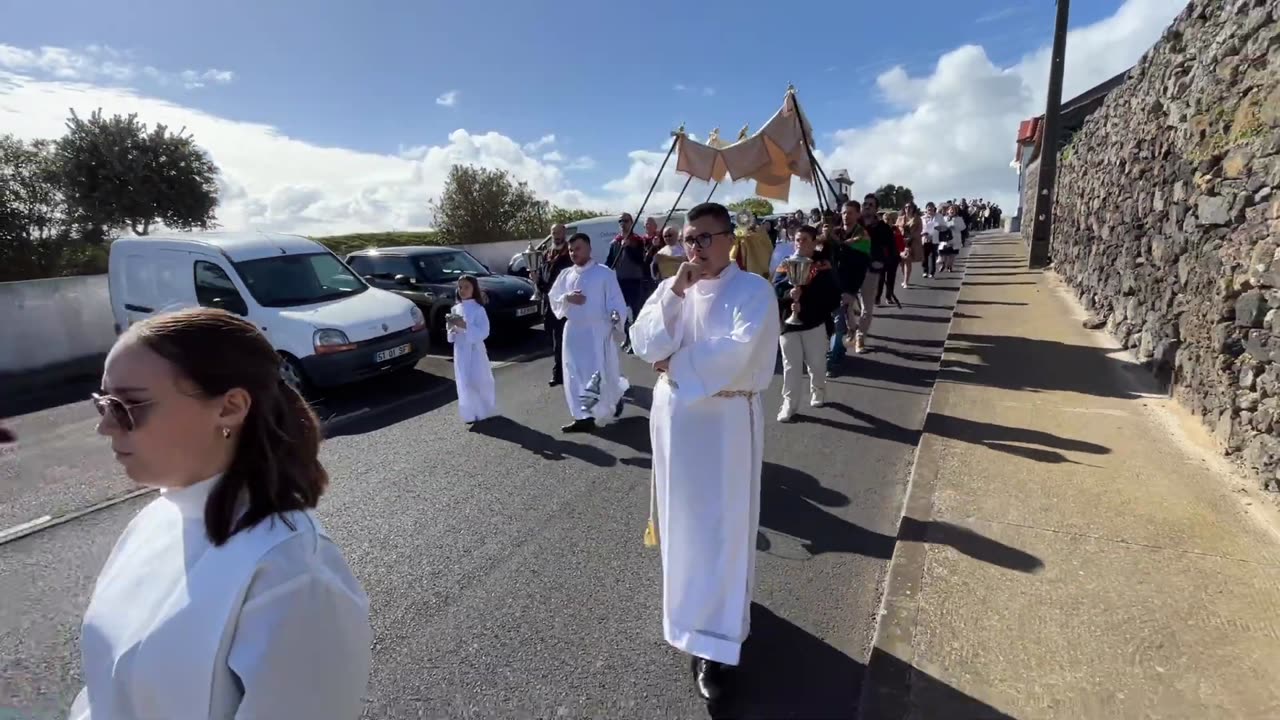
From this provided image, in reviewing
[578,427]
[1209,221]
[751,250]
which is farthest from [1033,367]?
[751,250]

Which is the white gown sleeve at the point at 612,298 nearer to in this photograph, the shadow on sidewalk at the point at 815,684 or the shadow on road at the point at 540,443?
the shadow on road at the point at 540,443

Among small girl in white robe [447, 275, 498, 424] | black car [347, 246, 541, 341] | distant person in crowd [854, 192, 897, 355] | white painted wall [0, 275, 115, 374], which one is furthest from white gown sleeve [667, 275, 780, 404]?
white painted wall [0, 275, 115, 374]

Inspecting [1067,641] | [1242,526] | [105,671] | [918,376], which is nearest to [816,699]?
[1067,641]

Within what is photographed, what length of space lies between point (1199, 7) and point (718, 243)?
661 centimetres

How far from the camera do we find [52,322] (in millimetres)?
10484

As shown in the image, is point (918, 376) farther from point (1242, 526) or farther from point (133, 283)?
point (133, 283)

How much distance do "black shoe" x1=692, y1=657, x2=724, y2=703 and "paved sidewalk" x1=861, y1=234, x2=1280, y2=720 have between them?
58 cm

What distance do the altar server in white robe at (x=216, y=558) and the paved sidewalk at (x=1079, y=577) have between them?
7.17ft

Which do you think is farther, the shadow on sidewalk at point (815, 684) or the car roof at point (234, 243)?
the car roof at point (234, 243)

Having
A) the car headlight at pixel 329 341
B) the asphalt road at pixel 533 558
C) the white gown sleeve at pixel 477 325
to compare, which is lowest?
the asphalt road at pixel 533 558

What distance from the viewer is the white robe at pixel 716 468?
2.71 m

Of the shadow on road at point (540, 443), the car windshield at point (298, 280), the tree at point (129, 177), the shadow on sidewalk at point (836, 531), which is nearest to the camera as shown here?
the shadow on sidewalk at point (836, 531)

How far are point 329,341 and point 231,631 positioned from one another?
7.18 metres

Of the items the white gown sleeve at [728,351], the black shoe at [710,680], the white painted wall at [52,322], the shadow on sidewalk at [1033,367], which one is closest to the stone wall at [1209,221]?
the shadow on sidewalk at [1033,367]
